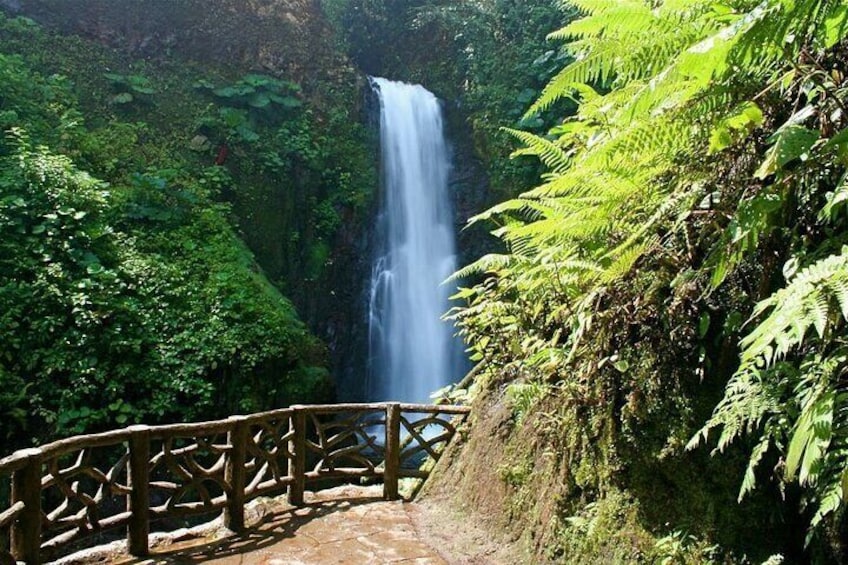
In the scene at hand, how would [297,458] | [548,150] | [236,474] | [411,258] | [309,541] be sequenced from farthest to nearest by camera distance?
1. [411,258]
2. [297,458]
3. [236,474]
4. [309,541]
5. [548,150]

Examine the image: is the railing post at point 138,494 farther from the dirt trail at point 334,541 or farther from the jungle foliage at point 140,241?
the jungle foliage at point 140,241

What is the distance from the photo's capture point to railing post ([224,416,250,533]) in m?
4.78

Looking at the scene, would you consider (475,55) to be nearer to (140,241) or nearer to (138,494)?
(140,241)

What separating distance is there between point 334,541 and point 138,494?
1501 mm

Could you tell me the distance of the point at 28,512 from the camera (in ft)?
11.1

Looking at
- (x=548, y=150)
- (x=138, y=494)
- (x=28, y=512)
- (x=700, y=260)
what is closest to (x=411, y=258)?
(x=138, y=494)

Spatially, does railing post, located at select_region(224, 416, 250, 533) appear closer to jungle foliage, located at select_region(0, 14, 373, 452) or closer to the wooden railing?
the wooden railing

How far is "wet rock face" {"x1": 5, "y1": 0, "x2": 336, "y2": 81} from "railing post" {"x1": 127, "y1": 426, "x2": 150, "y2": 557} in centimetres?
1248

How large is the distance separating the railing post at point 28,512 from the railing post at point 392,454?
10.1ft

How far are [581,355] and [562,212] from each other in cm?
97

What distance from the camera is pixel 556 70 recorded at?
1468 centimetres

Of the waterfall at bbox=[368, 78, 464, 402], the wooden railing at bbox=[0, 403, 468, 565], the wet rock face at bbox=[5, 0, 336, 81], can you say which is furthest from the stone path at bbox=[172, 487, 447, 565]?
the wet rock face at bbox=[5, 0, 336, 81]

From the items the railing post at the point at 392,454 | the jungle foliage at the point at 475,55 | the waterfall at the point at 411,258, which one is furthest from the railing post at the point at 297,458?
the jungle foliage at the point at 475,55

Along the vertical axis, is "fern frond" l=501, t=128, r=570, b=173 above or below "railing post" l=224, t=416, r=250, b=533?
above
